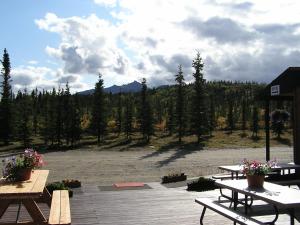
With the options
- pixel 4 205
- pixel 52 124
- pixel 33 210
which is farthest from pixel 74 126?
pixel 33 210

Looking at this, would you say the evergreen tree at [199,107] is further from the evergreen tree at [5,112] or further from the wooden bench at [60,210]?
the wooden bench at [60,210]

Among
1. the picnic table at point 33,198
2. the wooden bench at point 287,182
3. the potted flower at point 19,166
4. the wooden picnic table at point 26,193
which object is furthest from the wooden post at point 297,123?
the potted flower at point 19,166

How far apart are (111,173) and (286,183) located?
15.0 m

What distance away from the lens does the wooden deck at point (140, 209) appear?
27.3ft

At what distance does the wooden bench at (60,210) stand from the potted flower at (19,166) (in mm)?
705

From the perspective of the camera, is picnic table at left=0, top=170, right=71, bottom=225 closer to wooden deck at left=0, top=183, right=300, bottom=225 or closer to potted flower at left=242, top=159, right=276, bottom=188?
wooden deck at left=0, top=183, right=300, bottom=225

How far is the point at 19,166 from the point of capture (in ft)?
23.2

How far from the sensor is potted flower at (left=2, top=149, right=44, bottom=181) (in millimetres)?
7012

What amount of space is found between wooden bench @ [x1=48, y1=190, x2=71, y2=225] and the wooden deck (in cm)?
64

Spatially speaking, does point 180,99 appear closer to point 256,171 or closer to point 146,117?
point 146,117

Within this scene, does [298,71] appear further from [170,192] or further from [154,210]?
[154,210]

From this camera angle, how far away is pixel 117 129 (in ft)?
214

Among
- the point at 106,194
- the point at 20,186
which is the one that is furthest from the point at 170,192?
the point at 20,186

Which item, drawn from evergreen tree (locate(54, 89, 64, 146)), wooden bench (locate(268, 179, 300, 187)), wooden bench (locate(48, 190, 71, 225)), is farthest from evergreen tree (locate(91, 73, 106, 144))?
wooden bench (locate(48, 190, 71, 225))
